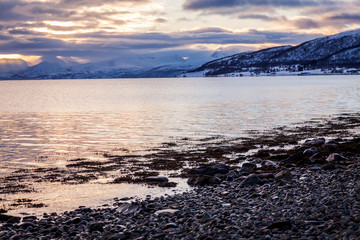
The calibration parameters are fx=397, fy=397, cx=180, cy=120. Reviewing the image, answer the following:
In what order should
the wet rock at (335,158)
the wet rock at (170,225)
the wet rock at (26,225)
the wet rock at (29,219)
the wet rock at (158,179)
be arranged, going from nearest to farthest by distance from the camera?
1. the wet rock at (170,225)
2. the wet rock at (26,225)
3. the wet rock at (29,219)
4. the wet rock at (158,179)
5. the wet rock at (335,158)

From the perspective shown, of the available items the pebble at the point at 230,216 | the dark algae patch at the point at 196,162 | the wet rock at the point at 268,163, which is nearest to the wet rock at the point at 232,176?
the dark algae patch at the point at 196,162

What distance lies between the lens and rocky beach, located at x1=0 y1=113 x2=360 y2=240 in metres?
11.8

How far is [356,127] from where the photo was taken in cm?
4184

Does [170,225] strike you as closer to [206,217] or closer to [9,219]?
[206,217]

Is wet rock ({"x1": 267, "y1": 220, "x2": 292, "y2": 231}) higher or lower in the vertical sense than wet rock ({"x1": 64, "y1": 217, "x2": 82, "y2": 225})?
higher

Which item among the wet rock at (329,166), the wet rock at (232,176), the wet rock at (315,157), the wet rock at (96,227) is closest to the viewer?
the wet rock at (96,227)

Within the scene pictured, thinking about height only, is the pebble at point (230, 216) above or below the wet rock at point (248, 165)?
above

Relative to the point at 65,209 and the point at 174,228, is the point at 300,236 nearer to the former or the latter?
the point at 174,228

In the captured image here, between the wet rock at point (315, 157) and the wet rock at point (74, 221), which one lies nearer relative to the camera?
the wet rock at point (74, 221)

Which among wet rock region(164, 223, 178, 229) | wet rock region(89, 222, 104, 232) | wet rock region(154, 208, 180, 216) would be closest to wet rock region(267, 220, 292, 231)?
wet rock region(164, 223, 178, 229)

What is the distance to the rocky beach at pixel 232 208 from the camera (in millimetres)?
11812

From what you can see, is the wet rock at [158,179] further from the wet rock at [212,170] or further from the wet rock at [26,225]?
the wet rock at [26,225]

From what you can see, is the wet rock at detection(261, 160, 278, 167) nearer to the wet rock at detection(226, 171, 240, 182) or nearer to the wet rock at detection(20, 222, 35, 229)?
the wet rock at detection(226, 171, 240, 182)

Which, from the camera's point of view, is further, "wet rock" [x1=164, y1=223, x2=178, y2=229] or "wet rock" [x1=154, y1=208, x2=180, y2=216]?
"wet rock" [x1=154, y1=208, x2=180, y2=216]
